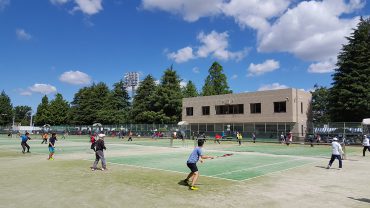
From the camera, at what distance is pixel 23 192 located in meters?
11.4

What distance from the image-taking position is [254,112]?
5741 cm

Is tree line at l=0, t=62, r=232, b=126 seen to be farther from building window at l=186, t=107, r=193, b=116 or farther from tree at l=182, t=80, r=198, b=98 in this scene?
building window at l=186, t=107, r=193, b=116

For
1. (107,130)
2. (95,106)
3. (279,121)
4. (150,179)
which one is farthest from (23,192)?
(95,106)

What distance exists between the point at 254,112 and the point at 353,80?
15592 mm

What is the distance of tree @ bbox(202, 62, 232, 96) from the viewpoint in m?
90.0

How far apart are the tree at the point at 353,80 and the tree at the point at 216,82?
35308mm

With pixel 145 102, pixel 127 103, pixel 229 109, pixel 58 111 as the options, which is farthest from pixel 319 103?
pixel 58 111

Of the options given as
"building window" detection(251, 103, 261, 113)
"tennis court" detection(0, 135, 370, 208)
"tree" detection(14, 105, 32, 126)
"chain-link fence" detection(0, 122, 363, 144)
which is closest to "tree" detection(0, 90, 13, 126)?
"tree" detection(14, 105, 32, 126)

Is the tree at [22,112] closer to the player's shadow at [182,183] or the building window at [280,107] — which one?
the building window at [280,107]

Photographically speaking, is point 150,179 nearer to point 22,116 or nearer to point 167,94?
point 167,94

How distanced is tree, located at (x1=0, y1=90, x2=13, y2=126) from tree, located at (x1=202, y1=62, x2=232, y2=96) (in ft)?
246

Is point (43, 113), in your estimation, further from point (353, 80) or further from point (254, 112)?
point (353, 80)

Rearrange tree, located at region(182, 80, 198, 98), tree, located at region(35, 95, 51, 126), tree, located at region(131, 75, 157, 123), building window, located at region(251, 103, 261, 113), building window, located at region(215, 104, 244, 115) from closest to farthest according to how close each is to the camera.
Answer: building window, located at region(251, 103, 261, 113) → building window, located at region(215, 104, 244, 115) → tree, located at region(131, 75, 157, 123) → tree, located at region(182, 80, 198, 98) → tree, located at region(35, 95, 51, 126)

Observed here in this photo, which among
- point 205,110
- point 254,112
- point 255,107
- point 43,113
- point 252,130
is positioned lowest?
point 252,130
